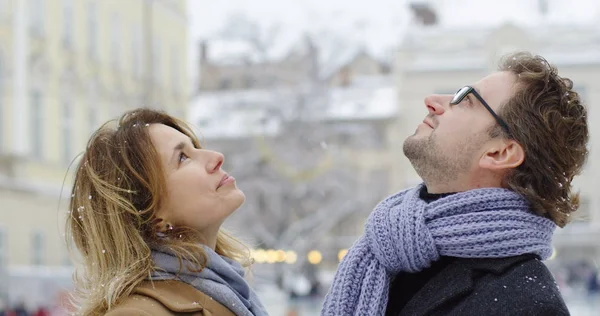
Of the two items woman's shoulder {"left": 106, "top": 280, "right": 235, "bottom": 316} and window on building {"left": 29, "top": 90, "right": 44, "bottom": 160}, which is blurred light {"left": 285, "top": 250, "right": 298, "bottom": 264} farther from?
woman's shoulder {"left": 106, "top": 280, "right": 235, "bottom": 316}

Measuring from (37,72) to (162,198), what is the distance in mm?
26260

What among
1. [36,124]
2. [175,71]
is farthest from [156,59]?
[36,124]

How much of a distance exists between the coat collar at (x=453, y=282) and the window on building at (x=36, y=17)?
26.2 meters

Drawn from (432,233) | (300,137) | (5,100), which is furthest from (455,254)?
(300,137)

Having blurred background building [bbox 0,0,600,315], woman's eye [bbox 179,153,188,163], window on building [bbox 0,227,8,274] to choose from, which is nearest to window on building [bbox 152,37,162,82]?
blurred background building [bbox 0,0,600,315]

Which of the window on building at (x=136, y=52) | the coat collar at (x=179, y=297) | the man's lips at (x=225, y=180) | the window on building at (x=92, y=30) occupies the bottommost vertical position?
the window on building at (x=136, y=52)

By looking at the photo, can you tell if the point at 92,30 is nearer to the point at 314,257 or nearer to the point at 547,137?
the point at 314,257

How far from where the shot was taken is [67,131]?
30016 mm

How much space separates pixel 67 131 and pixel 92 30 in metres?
3.70

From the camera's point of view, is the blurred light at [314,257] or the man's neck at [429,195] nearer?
the man's neck at [429,195]

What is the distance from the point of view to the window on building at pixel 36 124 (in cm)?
2803

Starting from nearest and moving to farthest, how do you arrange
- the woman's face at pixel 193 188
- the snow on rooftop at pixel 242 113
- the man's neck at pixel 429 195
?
the man's neck at pixel 429 195, the woman's face at pixel 193 188, the snow on rooftop at pixel 242 113

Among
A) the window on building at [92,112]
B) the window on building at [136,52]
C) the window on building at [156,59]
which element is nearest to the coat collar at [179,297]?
the window on building at [92,112]

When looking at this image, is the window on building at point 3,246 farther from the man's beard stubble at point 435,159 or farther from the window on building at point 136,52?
the man's beard stubble at point 435,159
